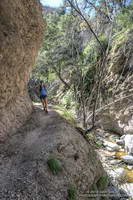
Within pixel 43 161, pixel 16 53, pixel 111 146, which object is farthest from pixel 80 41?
pixel 43 161

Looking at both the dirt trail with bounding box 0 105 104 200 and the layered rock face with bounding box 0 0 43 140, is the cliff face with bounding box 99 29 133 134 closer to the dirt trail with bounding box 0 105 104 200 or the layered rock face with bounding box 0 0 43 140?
the dirt trail with bounding box 0 105 104 200

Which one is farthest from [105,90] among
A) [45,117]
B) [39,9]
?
[39,9]

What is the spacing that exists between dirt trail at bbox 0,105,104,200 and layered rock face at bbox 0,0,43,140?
70 centimetres

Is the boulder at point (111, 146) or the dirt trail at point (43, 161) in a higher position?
the dirt trail at point (43, 161)

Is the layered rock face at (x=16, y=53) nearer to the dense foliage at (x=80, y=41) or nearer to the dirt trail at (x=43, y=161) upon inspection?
the dirt trail at (x=43, y=161)

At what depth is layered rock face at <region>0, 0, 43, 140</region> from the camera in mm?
7074

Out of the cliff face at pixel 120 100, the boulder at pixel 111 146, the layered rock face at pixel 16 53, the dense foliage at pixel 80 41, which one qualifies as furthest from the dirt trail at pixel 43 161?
the cliff face at pixel 120 100

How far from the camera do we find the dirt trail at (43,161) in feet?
17.9

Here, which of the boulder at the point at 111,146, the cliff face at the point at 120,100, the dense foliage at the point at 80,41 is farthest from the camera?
the cliff face at the point at 120,100

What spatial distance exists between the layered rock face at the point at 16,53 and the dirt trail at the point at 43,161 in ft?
2.30

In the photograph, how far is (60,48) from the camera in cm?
1681

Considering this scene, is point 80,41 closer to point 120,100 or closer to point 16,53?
point 120,100

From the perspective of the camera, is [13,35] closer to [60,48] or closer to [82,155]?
[82,155]

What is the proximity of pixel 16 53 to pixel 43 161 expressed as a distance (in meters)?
4.06
